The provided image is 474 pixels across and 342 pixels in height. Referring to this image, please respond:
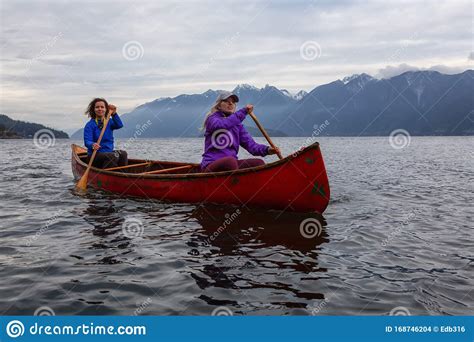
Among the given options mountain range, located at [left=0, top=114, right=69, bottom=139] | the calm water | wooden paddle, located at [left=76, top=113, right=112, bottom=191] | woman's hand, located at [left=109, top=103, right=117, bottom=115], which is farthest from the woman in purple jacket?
mountain range, located at [left=0, top=114, right=69, bottom=139]

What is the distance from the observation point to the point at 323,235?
24.2 feet

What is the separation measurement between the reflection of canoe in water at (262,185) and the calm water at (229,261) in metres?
0.27

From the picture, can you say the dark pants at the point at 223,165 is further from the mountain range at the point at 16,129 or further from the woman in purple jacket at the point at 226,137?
the mountain range at the point at 16,129

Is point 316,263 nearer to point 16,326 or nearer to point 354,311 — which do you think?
point 354,311

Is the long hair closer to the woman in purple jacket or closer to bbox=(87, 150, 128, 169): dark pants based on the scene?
bbox=(87, 150, 128, 169): dark pants

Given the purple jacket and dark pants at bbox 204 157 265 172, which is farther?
dark pants at bbox 204 157 265 172

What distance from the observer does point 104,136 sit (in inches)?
484

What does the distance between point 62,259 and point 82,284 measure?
1149mm

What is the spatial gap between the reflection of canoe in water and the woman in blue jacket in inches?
98.4

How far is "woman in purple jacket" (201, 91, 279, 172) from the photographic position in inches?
335

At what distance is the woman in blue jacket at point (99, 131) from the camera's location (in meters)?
11.8

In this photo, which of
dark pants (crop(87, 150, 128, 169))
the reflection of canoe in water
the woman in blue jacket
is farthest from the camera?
dark pants (crop(87, 150, 128, 169))

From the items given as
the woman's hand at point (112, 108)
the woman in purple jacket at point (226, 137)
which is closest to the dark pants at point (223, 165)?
the woman in purple jacket at point (226, 137)

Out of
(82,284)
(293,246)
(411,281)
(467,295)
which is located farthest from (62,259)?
(467,295)
